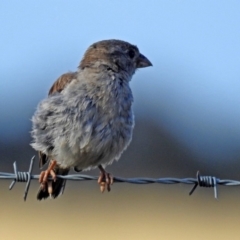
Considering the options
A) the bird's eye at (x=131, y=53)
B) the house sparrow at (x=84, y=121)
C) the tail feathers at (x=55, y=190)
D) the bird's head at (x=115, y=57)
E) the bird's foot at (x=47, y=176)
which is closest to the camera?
the house sparrow at (x=84, y=121)

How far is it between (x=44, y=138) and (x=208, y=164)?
1852 cm

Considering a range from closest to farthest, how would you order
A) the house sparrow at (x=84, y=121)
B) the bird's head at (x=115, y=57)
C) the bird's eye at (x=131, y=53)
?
1. the house sparrow at (x=84, y=121)
2. the bird's head at (x=115, y=57)
3. the bird's eye at (x=131, y=53)

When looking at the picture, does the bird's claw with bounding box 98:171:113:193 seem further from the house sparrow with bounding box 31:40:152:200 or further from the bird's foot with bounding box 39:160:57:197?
the bird's foot with bounding box 39:160:57:197

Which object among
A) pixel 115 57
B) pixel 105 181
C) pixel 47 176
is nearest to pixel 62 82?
pixel 115 57

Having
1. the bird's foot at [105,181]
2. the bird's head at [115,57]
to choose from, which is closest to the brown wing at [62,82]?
the bird's head at [115,57]

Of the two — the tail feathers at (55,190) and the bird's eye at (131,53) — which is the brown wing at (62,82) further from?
the bird's eye at (131,53)

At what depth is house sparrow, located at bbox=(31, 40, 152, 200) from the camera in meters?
6.82

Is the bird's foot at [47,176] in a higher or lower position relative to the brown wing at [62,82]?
lower

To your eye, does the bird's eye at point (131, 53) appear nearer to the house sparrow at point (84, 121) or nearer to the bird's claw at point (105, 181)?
the house sparrow at point (84, 121)

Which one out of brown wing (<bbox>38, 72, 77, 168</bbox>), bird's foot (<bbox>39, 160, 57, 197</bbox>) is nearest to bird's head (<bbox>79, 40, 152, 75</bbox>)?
brown wing (<bbox>38, 72, 77, 168</bbox>)

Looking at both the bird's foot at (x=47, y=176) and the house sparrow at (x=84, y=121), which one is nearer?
the house sparrow at (x=84, y=121)

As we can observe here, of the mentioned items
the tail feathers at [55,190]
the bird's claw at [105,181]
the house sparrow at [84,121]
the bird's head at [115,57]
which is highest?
the bird's head at [115,57]

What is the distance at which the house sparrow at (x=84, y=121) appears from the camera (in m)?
6.82

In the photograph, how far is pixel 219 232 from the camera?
12594 mm
